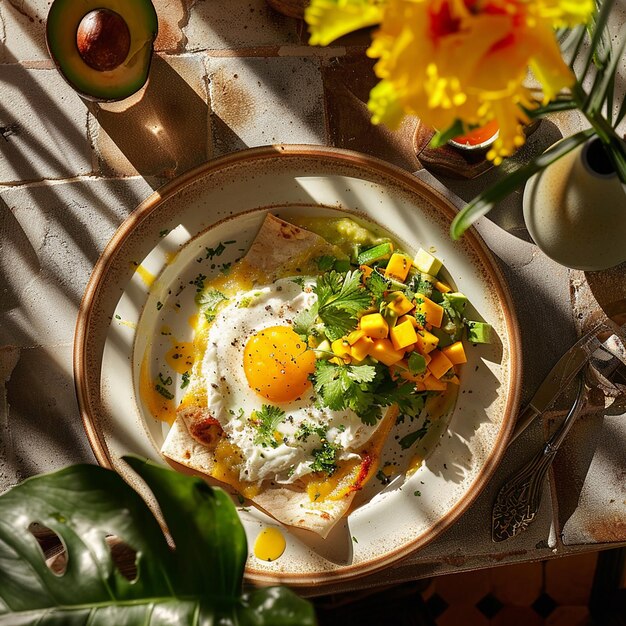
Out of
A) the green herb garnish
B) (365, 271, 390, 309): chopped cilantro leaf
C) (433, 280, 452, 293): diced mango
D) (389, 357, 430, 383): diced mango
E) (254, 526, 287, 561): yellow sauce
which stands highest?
(365, 271, 390, 309): chopped cilantro leaf

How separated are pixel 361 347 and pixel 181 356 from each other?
31.2 inches

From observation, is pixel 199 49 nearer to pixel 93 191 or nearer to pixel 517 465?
pixel 93 191

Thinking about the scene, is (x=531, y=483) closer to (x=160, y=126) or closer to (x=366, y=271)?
(x=366, y=271)

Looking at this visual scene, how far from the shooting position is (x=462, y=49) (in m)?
1.19

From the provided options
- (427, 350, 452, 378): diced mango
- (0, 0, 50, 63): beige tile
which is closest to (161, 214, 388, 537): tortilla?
(427, 350, 452, 378): diced mango

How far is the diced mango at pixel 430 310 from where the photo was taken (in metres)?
2.54

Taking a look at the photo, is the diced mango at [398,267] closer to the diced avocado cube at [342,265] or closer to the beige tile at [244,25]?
the diced avocado cube at [342,265]

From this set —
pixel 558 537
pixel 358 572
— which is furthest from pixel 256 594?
pixel 558 537

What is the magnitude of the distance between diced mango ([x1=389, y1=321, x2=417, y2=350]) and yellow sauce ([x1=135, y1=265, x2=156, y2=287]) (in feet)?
3.19

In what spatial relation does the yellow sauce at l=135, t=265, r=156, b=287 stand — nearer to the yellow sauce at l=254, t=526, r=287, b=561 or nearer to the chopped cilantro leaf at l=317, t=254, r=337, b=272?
the chopped cilantro leaf at l=317, t=254, r=337, b=272

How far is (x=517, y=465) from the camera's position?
2832mm

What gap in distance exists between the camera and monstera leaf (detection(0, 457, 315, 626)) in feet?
6.21

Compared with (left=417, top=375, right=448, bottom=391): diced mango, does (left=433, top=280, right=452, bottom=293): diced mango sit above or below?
above

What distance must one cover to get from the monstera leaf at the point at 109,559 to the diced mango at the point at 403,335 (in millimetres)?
951
